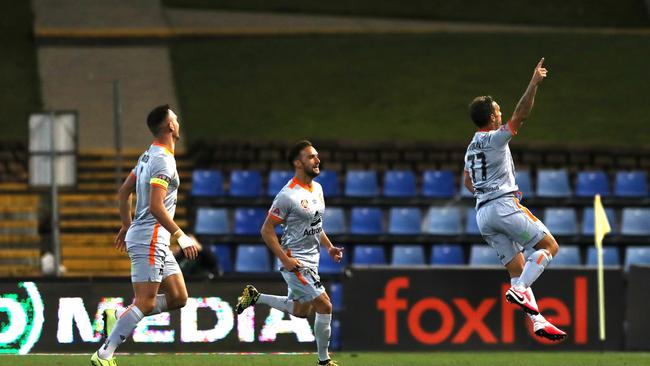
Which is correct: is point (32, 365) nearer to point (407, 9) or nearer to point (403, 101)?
point (403, 101)

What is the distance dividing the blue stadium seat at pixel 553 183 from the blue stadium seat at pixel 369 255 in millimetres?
2962

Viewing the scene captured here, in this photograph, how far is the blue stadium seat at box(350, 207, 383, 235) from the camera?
21.6 metres

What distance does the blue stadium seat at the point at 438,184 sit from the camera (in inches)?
875

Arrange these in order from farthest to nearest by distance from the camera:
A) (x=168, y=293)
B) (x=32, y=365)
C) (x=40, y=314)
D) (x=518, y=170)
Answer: (x=518, y=170) < (x=40, y=314) < (x=32, y=365) < (x=168, y=293)

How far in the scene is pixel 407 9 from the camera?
33.0 meters

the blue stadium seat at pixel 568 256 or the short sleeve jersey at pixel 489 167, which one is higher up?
the short sleeve jersey at pixel 489 167

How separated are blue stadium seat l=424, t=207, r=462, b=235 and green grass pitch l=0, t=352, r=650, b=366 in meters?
6.67

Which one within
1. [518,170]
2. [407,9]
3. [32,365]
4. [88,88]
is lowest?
[32,365]

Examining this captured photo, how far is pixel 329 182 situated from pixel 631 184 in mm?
4906

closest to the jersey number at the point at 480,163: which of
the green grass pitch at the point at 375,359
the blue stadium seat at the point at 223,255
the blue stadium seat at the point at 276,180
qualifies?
the green grass pitch at the point at 375,359

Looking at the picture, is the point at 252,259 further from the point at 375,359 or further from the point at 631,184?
the point at 375,359

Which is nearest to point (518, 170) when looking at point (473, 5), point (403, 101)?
point (403, 101)

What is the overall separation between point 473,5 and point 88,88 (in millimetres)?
10692

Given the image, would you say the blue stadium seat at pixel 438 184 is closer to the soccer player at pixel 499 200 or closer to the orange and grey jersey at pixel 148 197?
the soccer player at pixel 499 200
